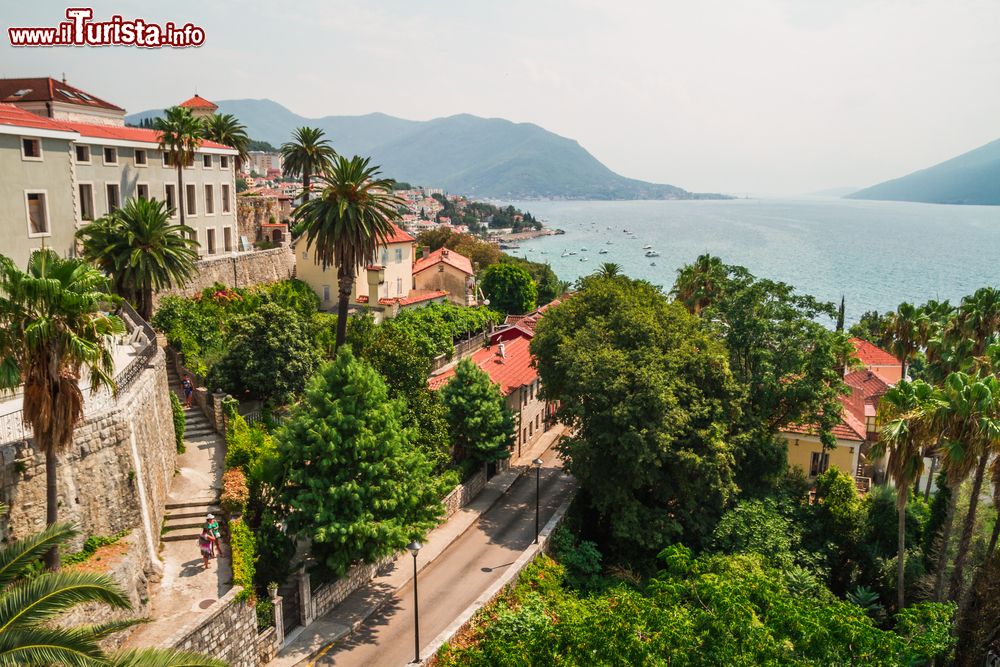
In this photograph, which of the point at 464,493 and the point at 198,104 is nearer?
the point at 464,493

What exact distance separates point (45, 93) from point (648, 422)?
51325 mm

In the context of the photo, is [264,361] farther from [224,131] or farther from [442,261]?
[442,261]

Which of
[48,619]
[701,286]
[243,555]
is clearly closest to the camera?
[48,619]

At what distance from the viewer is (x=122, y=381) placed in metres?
22.6

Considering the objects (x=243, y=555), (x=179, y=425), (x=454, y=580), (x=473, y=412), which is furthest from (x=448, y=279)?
(x=243, y=555)

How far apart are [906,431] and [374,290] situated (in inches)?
1606

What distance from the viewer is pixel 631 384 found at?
32.5 metres

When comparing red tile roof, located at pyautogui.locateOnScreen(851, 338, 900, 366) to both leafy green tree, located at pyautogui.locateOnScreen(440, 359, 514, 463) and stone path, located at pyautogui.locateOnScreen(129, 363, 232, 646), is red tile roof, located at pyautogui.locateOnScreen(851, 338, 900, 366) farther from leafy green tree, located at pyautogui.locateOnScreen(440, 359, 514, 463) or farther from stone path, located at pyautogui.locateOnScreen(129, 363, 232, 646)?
stone path, located at pyautogui.locateOnScreen(129, 363, 232, 646)

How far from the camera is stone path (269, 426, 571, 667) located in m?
23.3

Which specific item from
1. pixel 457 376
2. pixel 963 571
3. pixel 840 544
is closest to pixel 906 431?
pixel 963 571

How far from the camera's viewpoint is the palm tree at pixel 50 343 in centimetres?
1614

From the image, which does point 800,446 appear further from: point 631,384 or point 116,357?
point 116,357

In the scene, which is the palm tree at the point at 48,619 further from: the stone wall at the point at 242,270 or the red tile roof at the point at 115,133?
the red tile roof at the point at 115,133

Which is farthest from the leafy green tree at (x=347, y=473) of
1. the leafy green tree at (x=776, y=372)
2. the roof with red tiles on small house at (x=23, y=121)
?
the roof with red tiles on small house at (x=23, y=121)
